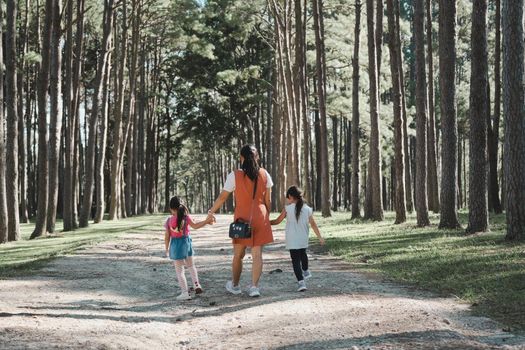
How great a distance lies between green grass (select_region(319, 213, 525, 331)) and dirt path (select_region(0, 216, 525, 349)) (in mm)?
497

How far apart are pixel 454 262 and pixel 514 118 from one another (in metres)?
3.98

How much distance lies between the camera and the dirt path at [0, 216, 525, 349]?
6324 mm

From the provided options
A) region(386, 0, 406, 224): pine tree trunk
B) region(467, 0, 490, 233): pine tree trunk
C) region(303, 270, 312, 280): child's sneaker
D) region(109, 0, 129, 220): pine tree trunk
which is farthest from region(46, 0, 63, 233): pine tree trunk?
region(303, 270, 312, 280): child's sneaker

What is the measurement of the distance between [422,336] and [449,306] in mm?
2115

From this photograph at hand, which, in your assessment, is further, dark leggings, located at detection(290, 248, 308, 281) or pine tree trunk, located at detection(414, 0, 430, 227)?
pine tree trunk, located at detection(414, 0, 430, 227)

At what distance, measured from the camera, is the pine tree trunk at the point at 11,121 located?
68.6 feet

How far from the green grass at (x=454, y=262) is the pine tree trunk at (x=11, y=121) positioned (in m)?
10.1

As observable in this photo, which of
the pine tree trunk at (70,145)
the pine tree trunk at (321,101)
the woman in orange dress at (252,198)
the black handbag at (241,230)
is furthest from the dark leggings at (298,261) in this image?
the pine tree trunk at (321,101)

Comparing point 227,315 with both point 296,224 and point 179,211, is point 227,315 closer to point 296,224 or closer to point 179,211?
point 179,211

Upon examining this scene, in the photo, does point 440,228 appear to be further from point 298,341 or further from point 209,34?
point 209,34

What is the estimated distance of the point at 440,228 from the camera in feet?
61.0

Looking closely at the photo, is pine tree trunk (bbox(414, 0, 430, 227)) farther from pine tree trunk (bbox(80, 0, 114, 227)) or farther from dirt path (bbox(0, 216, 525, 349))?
pine tree trunk (bbox(80, 0, 114, 227))

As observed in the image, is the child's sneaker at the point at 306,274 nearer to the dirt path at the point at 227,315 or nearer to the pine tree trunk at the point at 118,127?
the dirt path at the point at 227,315

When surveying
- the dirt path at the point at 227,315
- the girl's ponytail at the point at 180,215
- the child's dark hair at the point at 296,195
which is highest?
the child's dark hair at the point at 296,195
